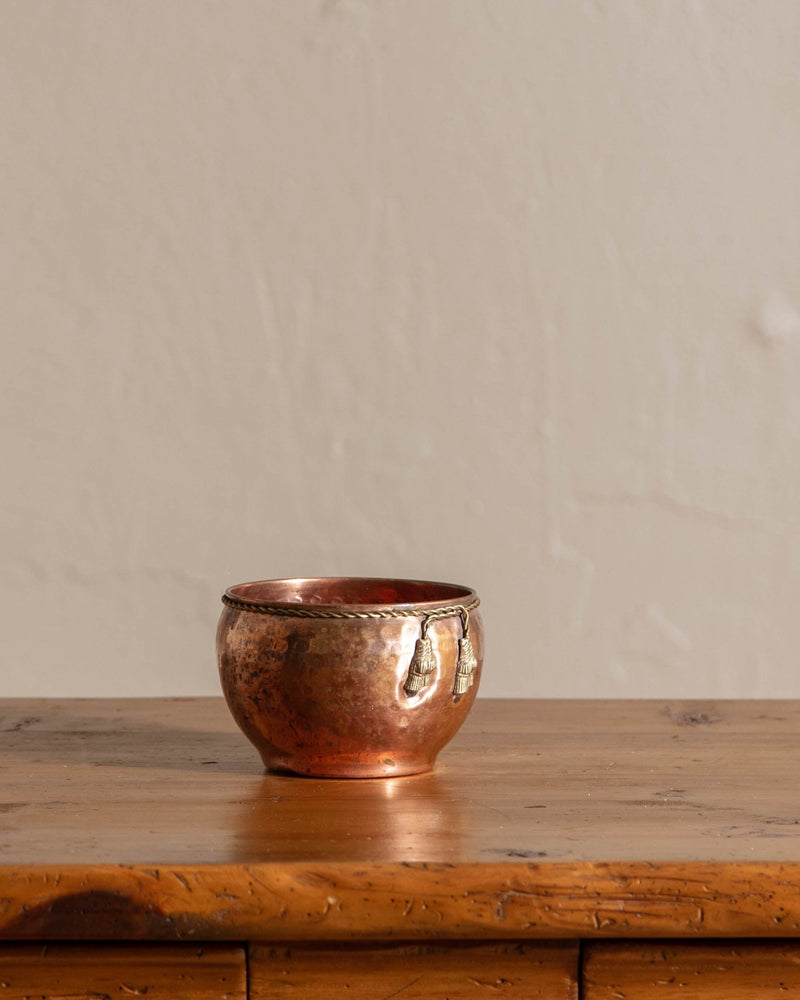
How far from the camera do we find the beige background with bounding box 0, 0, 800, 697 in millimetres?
1549

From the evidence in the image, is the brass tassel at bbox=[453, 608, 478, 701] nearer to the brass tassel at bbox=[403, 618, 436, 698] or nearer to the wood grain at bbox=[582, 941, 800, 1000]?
the brass tassel at bbox=[403, 618, 436, 698]

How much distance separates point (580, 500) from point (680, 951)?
989 mm

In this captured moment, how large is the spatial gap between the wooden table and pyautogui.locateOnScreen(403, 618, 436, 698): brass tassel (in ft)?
0.23

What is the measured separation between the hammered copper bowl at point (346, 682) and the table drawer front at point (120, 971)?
6.4 inches

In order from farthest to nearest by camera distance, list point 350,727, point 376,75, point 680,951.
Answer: point 376,75 → point 350,727 → point 680,951

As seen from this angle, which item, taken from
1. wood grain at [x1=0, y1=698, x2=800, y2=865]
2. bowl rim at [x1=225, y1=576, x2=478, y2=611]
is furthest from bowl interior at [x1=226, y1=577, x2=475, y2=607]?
wood grain at [x1=0, y1=698, x2=800, y2=865]

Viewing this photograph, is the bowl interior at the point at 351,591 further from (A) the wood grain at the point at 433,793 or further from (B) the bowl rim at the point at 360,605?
(A) the wood grain at the point at 433,793

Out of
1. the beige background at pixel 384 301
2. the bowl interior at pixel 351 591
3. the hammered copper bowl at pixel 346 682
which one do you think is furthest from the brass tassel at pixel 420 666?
the beige background at pixel 384 301

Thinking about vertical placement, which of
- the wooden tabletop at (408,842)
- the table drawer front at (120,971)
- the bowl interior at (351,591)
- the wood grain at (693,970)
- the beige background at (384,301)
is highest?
the beige background at (384,301)

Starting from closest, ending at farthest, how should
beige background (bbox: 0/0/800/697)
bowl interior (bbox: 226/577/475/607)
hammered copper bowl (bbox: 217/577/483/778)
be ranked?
hammered copper bowl (bbox: 217/577/483/778) < bowl interior (bbox: 226/577/475/607) < beige background (bbox: 0/0/800/697)

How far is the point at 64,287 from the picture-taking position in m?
1.57

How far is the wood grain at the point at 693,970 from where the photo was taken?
644mm

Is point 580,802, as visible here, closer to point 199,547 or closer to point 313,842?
point 313,842

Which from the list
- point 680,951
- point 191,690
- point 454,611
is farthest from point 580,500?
point 680,951
